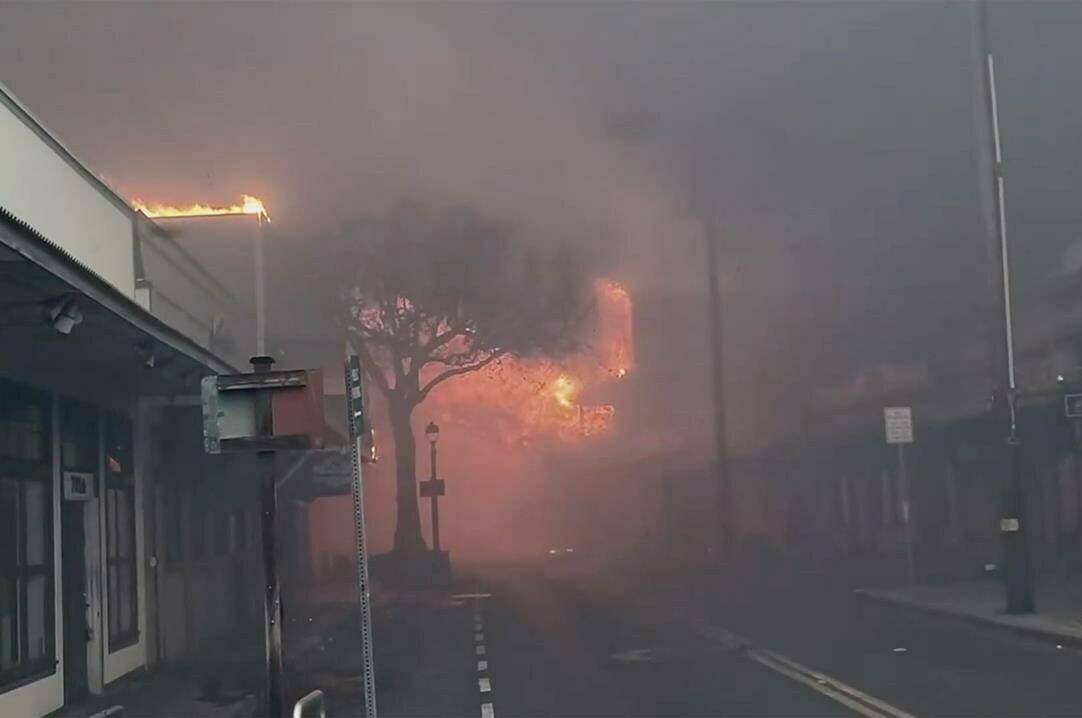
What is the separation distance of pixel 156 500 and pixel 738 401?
18044 mm

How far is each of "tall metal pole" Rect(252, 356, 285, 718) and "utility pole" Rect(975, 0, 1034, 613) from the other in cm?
876

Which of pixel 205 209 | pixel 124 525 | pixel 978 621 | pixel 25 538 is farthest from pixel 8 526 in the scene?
pixel 205 209

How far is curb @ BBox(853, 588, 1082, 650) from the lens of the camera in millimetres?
10882

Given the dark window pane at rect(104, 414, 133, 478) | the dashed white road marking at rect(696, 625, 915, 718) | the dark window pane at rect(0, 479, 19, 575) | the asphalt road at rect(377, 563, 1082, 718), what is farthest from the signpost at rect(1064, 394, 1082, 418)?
the dark window pane at rect(0, 479, 19, 575)

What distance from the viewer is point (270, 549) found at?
18.6 feet

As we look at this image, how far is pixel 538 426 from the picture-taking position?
37.3 m

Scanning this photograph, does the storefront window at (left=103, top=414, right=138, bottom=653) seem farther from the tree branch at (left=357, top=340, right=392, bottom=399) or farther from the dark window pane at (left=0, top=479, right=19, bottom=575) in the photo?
the tree branch at (left=357, top=340, right=392, bottom=399)

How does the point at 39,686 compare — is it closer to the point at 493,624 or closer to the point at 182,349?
the point at 182,349

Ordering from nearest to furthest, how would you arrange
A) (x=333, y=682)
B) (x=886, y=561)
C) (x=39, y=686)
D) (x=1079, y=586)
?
(x=39, y=686)
(x=333, y=682)
(x=1079, y=586)
(x=886, y=561)

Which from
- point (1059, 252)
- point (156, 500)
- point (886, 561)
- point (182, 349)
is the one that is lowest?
point (886, 561)

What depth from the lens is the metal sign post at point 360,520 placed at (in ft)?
15.6

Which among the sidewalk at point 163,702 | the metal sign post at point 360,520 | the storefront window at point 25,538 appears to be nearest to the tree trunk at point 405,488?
the sidewalk at point 163,702

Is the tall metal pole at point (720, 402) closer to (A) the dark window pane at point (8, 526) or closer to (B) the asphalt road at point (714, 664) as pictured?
(B) the asphalt road at point (714, 664)

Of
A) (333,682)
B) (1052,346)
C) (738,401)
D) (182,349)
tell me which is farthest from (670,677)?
(738,401)
